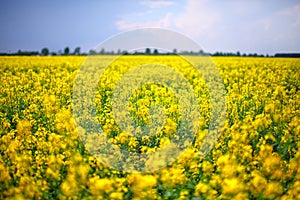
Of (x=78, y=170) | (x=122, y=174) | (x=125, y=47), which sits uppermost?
(x=125, y=47)

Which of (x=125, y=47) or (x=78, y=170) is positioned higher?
(x=125, y=47)

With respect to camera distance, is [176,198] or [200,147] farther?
[200,147]

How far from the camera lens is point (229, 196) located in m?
3.79

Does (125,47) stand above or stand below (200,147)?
above

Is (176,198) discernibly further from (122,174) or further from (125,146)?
(125,146)

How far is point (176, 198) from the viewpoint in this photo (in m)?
4.28

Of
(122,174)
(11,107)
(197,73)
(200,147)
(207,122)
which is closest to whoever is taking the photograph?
(122,174)

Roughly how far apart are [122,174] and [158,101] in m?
4.03

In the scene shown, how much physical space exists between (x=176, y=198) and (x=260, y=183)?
0.87 m

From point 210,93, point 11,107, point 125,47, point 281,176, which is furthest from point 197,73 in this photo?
point 281,176

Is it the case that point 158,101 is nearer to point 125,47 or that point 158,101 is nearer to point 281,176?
point 125,47

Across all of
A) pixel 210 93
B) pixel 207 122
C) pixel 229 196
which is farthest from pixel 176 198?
pixel 210 93

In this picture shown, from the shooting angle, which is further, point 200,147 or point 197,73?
point 197,73

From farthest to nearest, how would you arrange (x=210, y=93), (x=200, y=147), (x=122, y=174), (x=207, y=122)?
(x=210, y=93)
(x=207, y=122)
(x=200, y=147)
(x=122, y=174)
